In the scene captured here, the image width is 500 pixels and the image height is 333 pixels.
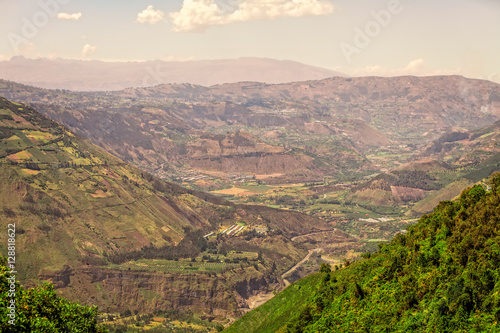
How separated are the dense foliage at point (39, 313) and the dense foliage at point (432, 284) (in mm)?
24159

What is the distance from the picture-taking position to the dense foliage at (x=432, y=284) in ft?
121

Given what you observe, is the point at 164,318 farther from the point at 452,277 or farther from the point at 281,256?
the point at 452,277

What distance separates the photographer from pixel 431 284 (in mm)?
42438

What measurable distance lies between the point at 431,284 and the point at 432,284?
3.5 inches

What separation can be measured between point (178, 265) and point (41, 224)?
48.6 meters

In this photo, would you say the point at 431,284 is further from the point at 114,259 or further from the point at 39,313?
the point at 114,259

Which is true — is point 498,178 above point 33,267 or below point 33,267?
above

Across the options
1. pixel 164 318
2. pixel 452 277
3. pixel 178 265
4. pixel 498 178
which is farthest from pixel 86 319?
pixel 178 265

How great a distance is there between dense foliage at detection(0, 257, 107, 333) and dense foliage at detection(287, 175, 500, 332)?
79.3 ft

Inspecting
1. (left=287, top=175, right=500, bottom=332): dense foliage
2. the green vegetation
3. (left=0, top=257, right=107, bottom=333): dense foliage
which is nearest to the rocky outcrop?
the green vegetation

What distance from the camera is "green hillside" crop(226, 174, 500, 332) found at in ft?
121

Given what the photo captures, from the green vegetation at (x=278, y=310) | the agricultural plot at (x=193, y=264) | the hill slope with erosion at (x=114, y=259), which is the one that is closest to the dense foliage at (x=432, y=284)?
the green vegetation at (x=278, y=310)

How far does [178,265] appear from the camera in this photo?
172250mm

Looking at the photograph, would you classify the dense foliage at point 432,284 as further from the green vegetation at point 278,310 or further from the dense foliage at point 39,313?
the dense foliage at point 39,313
